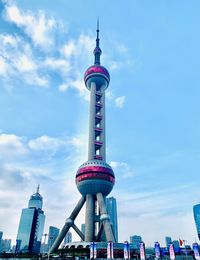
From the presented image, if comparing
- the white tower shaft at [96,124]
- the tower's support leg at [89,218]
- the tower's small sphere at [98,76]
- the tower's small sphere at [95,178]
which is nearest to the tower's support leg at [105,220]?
the tower's small sphere at [95,178]

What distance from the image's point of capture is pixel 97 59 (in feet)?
448

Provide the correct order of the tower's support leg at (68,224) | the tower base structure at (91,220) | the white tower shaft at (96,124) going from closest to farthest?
the tower base structure at (91,220)
the tower's support leg at (68,224)
the white tower shaft at (96,124)

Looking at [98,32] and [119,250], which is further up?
[98,32]

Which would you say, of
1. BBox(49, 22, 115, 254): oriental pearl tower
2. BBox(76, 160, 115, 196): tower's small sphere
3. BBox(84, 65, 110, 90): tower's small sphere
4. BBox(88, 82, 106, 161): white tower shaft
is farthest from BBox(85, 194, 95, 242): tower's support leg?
BBox(84, 65, 110, 90): tower's small sphere

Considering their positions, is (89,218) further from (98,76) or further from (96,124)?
(98,76)

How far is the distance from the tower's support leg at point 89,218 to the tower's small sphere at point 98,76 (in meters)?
61.2

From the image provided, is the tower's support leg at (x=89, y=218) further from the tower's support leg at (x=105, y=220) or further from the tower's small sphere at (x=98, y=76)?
the tower's small sphere at (x=98, y=76)

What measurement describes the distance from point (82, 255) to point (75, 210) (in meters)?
28.2

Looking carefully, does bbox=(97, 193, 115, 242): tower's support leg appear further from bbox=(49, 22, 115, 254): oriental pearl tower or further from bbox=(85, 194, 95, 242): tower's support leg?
bbox=(85, 194, 95, 242): tower's support leg

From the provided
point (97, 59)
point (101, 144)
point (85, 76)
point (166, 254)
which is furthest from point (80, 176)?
point (97, 59)

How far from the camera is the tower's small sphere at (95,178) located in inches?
3691

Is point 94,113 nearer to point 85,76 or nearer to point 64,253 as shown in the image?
point 85,76

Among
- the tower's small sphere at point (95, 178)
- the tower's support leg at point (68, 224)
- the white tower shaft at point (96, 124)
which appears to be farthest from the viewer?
the white tower shaft at point (96, 124)

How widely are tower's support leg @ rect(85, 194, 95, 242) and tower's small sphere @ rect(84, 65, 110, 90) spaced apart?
61188 mm
